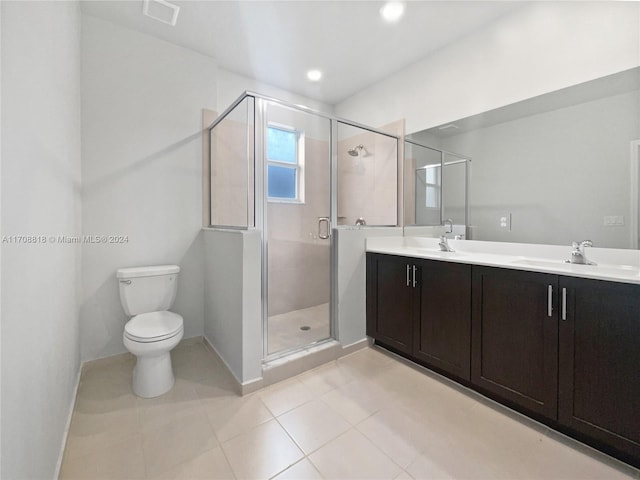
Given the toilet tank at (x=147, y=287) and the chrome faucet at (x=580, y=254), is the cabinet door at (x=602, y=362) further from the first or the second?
the toilet tank at (x=147, y=287)

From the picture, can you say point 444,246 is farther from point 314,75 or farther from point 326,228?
point 314,75

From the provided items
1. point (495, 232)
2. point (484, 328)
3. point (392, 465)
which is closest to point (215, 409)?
point (392, 465)

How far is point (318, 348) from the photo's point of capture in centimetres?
215

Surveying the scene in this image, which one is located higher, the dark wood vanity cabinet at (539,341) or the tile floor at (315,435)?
the dark wood vanity cabinet at (539,341)

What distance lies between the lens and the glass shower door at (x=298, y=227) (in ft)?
7.32

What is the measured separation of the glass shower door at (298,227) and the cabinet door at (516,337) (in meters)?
1.15

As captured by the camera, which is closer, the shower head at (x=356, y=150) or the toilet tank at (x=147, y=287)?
the toilet tank at (x=147, y=287)

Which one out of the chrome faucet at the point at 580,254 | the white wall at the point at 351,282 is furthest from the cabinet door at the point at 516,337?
the white wall at the point at 351,282

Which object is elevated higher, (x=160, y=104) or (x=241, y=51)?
(x=241, y=51)

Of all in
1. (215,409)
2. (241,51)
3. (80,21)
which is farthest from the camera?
(241,51)

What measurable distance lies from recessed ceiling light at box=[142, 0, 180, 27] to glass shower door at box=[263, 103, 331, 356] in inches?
39.9

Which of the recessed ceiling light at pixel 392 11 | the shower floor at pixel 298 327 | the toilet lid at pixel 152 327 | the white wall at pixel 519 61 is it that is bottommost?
the shower floor at pixel 298 327

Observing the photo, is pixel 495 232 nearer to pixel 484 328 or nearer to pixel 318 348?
pixel 484 328

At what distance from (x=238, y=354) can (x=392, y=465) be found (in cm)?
109
